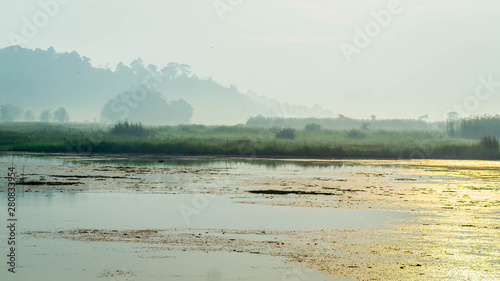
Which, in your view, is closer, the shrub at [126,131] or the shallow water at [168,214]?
the shallow water at [168,214]

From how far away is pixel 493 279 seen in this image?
44.5ft

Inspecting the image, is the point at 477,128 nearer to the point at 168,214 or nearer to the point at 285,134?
the point at 285,134

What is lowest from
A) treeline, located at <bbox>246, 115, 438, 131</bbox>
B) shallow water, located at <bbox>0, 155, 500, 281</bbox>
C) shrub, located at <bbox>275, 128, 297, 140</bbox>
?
shallow water, located at <bbox>0, 155, 500, 281</bbox>

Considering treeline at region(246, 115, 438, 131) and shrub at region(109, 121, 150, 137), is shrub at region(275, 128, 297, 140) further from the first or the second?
treeline at region(246, 115, 438, 131)

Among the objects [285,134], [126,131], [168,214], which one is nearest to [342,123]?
[285,134]

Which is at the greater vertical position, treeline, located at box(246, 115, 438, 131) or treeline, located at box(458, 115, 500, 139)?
treeline, located at box(246, 115, 438, 131)

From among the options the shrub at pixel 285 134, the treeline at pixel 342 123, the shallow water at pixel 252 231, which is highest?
the treeline at pixel 342 123

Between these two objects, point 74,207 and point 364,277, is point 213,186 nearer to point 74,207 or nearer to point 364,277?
point 74,207

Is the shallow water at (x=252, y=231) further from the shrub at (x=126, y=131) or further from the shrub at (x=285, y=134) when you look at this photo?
the shrub at (x=285, y=134)

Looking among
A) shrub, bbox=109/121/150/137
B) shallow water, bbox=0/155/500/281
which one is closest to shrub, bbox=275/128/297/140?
shrub, bbox=109/121/150/137

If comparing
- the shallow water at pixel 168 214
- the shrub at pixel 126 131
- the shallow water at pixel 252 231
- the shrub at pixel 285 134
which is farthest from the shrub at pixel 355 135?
the shallow water at pixel 168 214

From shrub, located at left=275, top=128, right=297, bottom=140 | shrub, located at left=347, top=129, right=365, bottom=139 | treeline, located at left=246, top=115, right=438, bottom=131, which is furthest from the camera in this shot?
treeline, located at left=246, top=115, right=438, bottom=131

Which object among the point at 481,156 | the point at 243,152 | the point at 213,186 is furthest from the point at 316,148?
the point at 213,186

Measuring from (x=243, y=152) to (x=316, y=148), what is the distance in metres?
6.93
